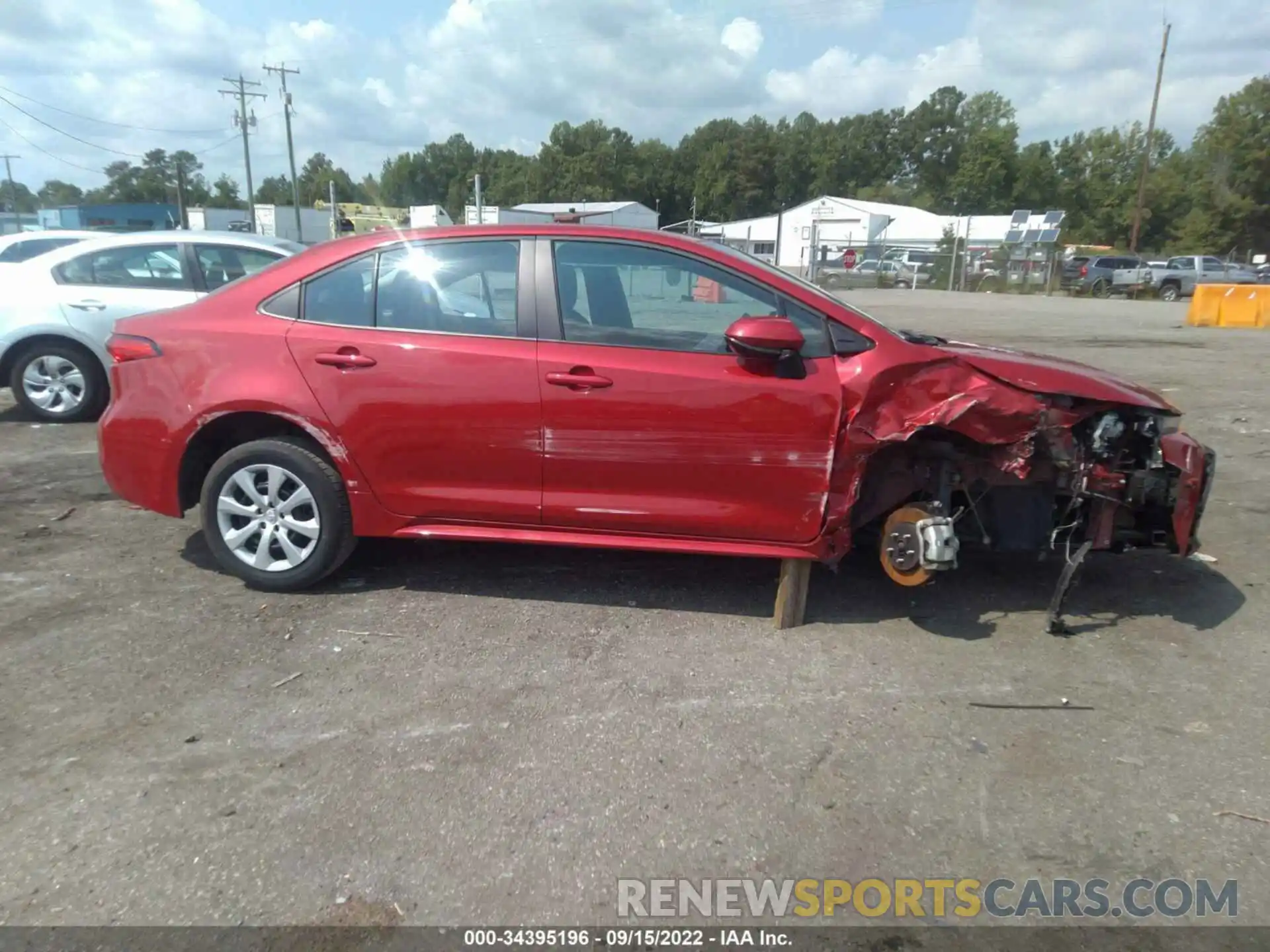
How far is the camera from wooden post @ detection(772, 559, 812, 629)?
3988 mm

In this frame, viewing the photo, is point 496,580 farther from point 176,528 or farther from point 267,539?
point 176,528

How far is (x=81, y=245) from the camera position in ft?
26.4

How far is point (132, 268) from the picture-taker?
8023mm

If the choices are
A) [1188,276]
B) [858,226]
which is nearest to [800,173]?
[858,226]

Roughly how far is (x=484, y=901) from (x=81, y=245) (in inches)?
312

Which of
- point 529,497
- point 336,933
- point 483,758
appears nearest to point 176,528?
point 529,497

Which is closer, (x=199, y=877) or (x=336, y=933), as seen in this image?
(x=336, y=933)

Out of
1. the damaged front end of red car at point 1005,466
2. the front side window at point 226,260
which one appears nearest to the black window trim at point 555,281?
the damaged front end of red car at point 1005,466

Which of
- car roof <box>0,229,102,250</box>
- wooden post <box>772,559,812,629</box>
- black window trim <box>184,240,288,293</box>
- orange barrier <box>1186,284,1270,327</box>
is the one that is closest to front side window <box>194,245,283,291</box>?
black window trim <box>184,240,288,293</box>

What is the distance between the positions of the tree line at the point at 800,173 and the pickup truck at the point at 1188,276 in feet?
99.8

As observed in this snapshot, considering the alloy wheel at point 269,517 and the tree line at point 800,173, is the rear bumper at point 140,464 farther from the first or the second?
the tree line at point 800,173

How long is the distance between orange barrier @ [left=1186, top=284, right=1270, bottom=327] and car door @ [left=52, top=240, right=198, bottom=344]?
2168 centimetres

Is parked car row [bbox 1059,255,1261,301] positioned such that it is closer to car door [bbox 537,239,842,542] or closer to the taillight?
car door [bbox 537,239,842,542]

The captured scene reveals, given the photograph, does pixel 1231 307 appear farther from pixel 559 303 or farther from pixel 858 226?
pixel 858 226
